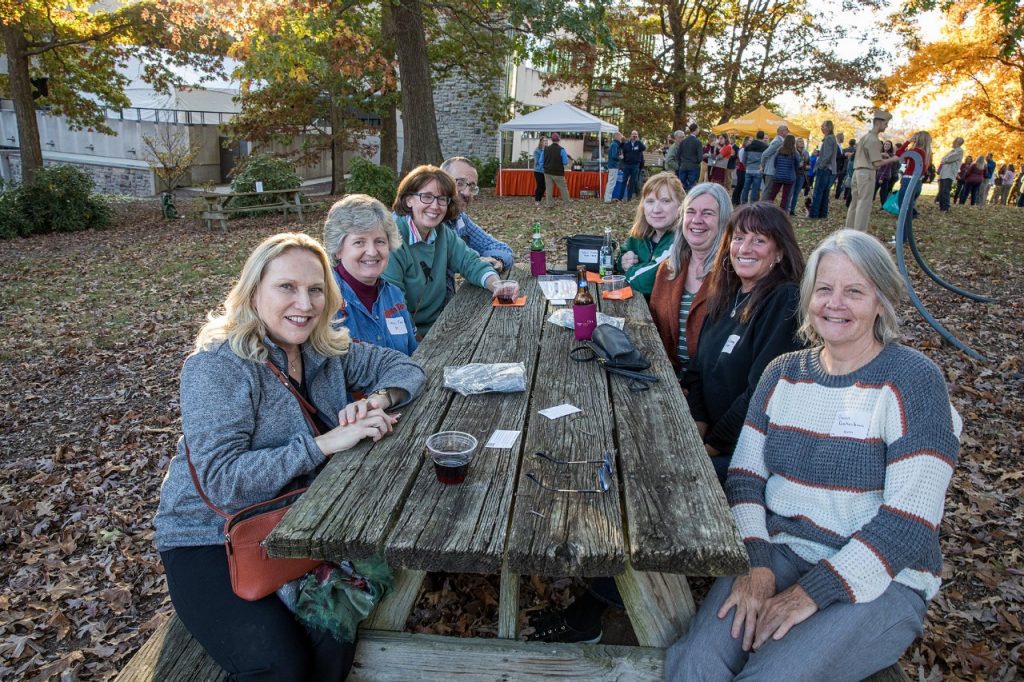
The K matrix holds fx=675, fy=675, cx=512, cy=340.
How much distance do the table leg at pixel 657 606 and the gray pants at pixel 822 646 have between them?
0.08 meters

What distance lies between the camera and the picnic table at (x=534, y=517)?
5.29 ft

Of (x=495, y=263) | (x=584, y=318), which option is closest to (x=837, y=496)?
(x=584, y=318)

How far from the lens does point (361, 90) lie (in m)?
17.4

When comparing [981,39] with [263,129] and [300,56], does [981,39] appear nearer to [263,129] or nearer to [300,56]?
[300,56]

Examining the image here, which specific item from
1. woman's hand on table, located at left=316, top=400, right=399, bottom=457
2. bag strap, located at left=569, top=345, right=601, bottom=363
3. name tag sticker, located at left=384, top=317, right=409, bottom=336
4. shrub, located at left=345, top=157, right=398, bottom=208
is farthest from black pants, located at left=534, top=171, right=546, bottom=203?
woman's hand on table, located at left=316, top=400, right=399, bottom=457

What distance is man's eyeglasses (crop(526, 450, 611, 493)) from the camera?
6.13 feet

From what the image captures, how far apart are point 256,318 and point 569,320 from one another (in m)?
1.72

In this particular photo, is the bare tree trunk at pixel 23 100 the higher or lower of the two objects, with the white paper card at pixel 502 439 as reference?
higher

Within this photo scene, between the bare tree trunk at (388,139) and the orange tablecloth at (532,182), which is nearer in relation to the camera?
the orange tablecloth at (532,182)

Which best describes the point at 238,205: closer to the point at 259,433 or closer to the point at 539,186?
the point at 539,186

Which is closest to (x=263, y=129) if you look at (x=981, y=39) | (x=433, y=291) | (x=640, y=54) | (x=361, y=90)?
(x=361, y=90)

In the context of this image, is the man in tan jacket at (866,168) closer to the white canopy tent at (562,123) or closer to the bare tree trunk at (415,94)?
the white canopy tent at (562,123)

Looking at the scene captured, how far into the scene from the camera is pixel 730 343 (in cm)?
296

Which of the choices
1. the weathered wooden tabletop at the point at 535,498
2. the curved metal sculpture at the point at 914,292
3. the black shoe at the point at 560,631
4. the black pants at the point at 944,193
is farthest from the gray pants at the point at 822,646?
the black pants at the point at 944,193
